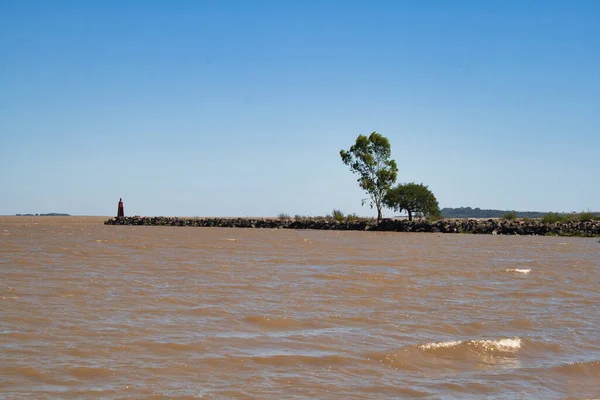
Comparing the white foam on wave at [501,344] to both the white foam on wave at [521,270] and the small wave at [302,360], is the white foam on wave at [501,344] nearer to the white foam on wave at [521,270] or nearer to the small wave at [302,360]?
the small wave at [302,360]

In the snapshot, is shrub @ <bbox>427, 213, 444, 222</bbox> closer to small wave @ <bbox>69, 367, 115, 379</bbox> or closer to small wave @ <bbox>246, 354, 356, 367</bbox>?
small wave @ <bbox>246, 354, 356, 367</bbox>

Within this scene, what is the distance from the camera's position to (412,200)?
5156cm

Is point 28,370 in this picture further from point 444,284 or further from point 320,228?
point 320,228

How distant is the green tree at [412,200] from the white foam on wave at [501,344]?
4441cm

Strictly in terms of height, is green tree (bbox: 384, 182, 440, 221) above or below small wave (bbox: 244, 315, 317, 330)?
above

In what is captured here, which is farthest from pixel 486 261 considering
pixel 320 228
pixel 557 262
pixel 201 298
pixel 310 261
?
pixel 320 228

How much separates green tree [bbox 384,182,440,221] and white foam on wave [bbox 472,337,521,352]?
146ft

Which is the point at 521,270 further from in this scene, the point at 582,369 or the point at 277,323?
the point at 582,369

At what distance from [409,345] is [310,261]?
9921 millimetres

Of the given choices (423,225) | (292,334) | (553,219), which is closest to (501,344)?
(292,334)

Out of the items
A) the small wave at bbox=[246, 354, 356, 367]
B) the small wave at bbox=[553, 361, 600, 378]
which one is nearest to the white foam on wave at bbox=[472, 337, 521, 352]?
the small wave at bbox=[553, 361, 600, 378]

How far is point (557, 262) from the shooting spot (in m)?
18.4

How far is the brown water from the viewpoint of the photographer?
17.9ft

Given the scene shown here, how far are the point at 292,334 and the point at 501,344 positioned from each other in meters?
2.47
